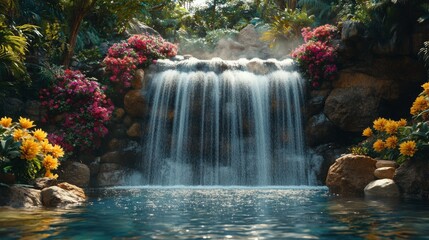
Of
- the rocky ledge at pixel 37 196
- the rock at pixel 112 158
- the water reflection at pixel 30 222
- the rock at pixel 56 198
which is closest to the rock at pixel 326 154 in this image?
the rock at pixel 112 158

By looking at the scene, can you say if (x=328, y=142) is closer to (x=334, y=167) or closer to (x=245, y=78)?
(x=245, y=78)

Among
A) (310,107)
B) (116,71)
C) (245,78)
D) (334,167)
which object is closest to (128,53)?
(116,71)

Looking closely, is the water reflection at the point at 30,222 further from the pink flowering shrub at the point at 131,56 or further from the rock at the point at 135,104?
the pink flowering shrub at the point at 131,56

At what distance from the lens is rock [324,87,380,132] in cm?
1577

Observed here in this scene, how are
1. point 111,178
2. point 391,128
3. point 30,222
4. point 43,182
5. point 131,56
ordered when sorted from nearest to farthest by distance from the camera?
point 30,222, point 43,182, point 391,128, point 111,178, point 131,56

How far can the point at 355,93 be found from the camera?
16016mm

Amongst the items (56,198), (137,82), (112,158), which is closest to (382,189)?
(56,198)

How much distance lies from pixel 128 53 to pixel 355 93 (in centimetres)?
895

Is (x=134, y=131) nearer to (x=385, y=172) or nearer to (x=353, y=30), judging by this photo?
(x=353, y=30)

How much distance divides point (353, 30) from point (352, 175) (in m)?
7.25

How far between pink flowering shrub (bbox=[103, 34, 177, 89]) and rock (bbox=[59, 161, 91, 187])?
3855 millimetres

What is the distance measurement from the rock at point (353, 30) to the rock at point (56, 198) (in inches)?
458

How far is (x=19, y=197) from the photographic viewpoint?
749cm

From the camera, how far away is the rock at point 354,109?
51.7 feet
